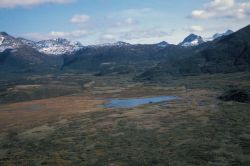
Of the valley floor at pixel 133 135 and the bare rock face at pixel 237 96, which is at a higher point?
the bare rock face at pixel 237 96

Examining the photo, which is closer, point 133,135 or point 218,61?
point 133,135

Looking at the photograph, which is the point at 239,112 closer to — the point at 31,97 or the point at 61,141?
the point at 61,141

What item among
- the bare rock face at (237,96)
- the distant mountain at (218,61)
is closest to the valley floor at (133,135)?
the bare rock face at (237,96)

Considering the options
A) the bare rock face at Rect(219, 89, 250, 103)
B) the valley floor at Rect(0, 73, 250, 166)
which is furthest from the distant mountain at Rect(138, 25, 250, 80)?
the valley floor at Rect(0, 73, 250, 166)

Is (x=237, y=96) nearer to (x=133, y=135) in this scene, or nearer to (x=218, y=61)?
(x=133, y=135)

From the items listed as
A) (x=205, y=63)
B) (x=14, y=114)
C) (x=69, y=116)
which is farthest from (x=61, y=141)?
(x=205, y=63)

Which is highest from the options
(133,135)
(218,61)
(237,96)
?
(218,61)

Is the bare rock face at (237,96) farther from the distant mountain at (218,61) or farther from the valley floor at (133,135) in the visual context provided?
the distant mountain at (218,61)

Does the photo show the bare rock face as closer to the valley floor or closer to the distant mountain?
the valley floor

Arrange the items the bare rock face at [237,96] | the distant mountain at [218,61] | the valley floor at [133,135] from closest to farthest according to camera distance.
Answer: the valley floor at [133,135]
the bare rock face at [237,96]
the distant mountain at [218,61]

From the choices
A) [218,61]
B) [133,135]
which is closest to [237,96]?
[133,135]

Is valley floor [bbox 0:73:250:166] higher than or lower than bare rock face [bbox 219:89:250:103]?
lower

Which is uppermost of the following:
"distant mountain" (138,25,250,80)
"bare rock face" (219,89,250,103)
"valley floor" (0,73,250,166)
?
"distant mountain" (138,25,250,80)
